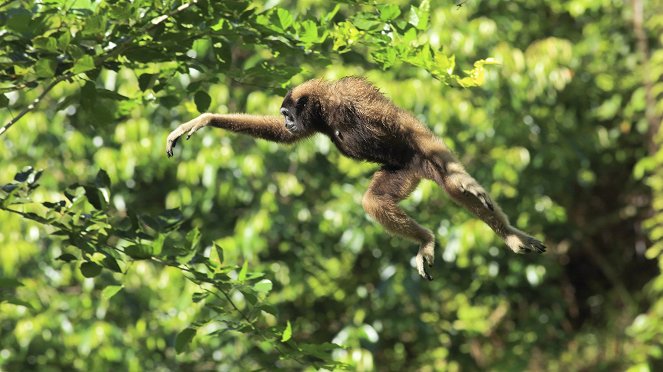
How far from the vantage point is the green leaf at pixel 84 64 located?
9.51 feet

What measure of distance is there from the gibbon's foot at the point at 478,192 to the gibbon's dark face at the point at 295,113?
729 millimetres

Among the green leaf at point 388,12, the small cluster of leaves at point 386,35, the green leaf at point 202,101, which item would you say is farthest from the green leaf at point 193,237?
the green leaf at point 388,12

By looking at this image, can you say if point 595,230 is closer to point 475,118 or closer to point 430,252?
point 475,118

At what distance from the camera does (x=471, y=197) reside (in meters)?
3.10

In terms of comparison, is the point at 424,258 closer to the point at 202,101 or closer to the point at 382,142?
the point at 382,142

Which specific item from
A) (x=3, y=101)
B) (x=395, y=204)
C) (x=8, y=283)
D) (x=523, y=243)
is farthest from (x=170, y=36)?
(x=523, y=243)

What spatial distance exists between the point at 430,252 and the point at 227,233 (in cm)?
446

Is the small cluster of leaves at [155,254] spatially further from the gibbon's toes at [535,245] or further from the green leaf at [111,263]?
the gibbon's toes at [535,245]

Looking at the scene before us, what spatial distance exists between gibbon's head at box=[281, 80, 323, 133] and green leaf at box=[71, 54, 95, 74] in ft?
2.37

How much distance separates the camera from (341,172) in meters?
7.85

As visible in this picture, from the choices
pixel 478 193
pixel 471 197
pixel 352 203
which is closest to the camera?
pixel 478 193

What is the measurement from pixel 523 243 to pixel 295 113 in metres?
0.89

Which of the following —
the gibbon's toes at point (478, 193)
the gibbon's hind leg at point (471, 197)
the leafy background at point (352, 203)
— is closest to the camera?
the gibbon's toes at point (478, 193)

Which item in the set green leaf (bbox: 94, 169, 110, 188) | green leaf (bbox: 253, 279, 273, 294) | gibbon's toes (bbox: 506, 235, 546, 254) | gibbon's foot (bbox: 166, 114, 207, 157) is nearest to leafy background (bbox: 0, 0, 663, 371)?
green leaf (bbox: 94, 169, 110, 188)
